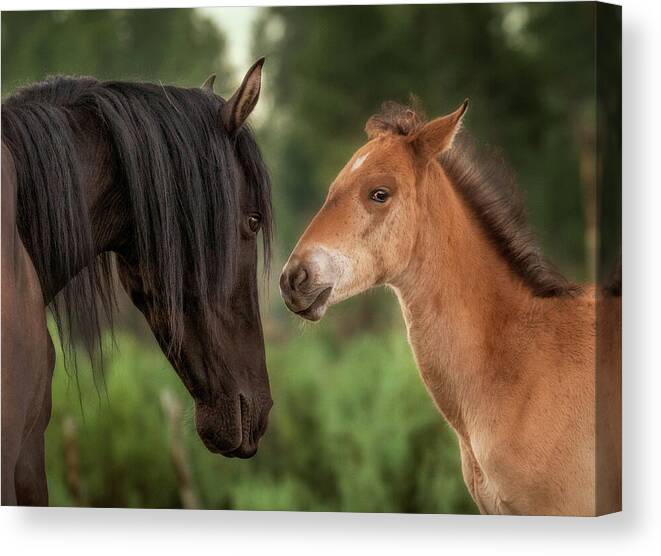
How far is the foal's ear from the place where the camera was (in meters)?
3.77

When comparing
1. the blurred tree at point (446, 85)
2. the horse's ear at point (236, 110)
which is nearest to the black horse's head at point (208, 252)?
the horse's ear at point (236, 110)

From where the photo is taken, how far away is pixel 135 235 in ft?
10.8

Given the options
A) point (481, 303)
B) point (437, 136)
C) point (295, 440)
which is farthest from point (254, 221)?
point (295, 440)

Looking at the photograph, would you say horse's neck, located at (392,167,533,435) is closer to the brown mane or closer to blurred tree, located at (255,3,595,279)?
the brown mane

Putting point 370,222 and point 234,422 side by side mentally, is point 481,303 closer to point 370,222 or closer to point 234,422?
point 370,222

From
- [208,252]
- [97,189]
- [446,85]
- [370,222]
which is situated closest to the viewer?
[97,189]

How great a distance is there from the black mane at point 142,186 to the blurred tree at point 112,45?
0.70 m

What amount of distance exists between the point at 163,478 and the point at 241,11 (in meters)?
1.68

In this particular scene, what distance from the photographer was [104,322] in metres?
4.14

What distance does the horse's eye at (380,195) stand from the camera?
12.3 feet

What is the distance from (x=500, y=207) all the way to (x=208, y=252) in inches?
40.3

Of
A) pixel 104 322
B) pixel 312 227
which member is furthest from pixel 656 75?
pixel 104 322

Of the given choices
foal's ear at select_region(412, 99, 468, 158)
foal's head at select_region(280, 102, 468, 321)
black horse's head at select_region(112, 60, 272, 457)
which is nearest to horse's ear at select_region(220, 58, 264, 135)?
black horse's head at select_region(112, 60, 272, 457)

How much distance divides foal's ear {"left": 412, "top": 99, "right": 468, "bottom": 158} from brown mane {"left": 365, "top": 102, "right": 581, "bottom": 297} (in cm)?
4
